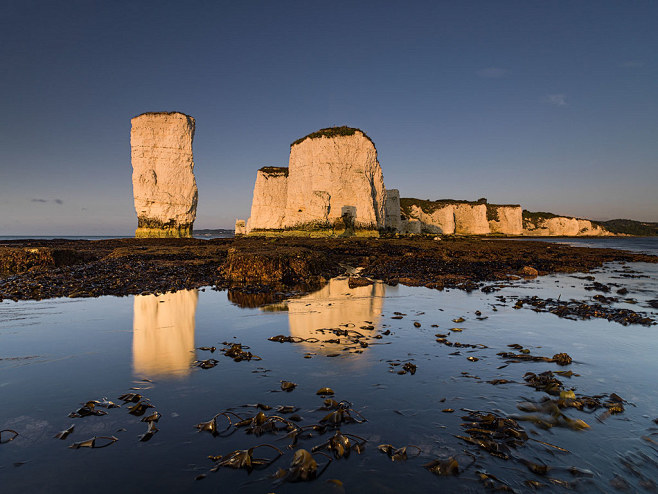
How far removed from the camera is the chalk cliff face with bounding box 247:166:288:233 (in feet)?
189

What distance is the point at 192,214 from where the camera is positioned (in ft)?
153

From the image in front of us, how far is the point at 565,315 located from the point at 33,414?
368 inches

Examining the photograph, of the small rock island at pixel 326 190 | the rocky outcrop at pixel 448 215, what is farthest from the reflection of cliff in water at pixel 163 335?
the rocky outcrop at pixel 448 215

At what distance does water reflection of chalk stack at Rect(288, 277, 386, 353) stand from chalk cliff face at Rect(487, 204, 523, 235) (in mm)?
92186

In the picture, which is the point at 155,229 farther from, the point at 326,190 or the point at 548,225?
the point at 548,225

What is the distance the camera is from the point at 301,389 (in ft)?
12.1

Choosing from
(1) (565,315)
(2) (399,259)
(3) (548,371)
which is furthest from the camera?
(2) (399,259)

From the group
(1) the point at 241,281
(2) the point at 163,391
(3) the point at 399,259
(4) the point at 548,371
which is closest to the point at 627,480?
(4) the point at 548,371

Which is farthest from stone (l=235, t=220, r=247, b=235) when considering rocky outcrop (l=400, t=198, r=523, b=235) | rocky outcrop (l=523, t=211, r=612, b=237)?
rocky outcrop (l=523, t=211, r=612, b=237)

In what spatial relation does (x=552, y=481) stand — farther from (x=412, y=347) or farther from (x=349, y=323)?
(x=349, y=323)

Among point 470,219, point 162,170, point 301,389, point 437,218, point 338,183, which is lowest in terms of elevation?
point 301,389

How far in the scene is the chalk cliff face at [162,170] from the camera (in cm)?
4353

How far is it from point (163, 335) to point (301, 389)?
338 centimetres

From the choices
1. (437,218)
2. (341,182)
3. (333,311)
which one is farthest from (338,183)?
(437,218)
